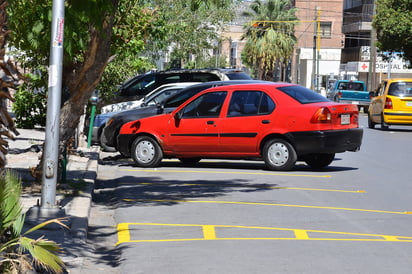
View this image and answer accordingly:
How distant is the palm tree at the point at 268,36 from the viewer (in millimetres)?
75312

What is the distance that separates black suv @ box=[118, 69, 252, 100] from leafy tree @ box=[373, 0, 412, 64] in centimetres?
2352

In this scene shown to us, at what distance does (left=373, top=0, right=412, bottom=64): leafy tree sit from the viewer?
46875 mm

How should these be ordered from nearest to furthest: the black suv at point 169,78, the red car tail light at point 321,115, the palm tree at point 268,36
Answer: the red car tail light at point 321,115 → the black suv at point 169,78 → the palm tree at point 268,36

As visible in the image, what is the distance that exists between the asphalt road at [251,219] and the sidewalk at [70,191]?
23 centimetres

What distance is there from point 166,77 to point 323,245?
16837mm

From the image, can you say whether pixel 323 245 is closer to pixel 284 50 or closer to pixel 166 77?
pixel 166 77

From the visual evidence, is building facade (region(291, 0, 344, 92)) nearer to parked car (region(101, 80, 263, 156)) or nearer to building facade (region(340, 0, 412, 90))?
building facade (region(340, 0, 412, 90))

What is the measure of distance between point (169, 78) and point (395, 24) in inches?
975

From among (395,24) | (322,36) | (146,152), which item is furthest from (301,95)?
(322,36)

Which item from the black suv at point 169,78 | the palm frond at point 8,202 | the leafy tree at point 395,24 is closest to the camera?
the palm frond at point 8,202

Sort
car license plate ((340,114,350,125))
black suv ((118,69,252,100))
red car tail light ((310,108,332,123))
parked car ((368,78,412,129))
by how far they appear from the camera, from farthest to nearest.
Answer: parked car ((368,78,412,129)), black suv ((118,69,252,100)), car license plate ((340,114,350,125)), red car tail light ((310,108,332,123))

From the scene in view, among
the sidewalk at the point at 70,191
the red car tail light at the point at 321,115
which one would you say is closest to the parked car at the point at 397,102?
the sidewalk at the point at 70,191

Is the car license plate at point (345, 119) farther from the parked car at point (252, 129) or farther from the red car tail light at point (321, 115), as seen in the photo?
the red car tail light at point (321, 115)

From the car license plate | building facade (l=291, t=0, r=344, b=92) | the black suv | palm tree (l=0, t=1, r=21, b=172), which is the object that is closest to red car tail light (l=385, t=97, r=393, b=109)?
the black suv
